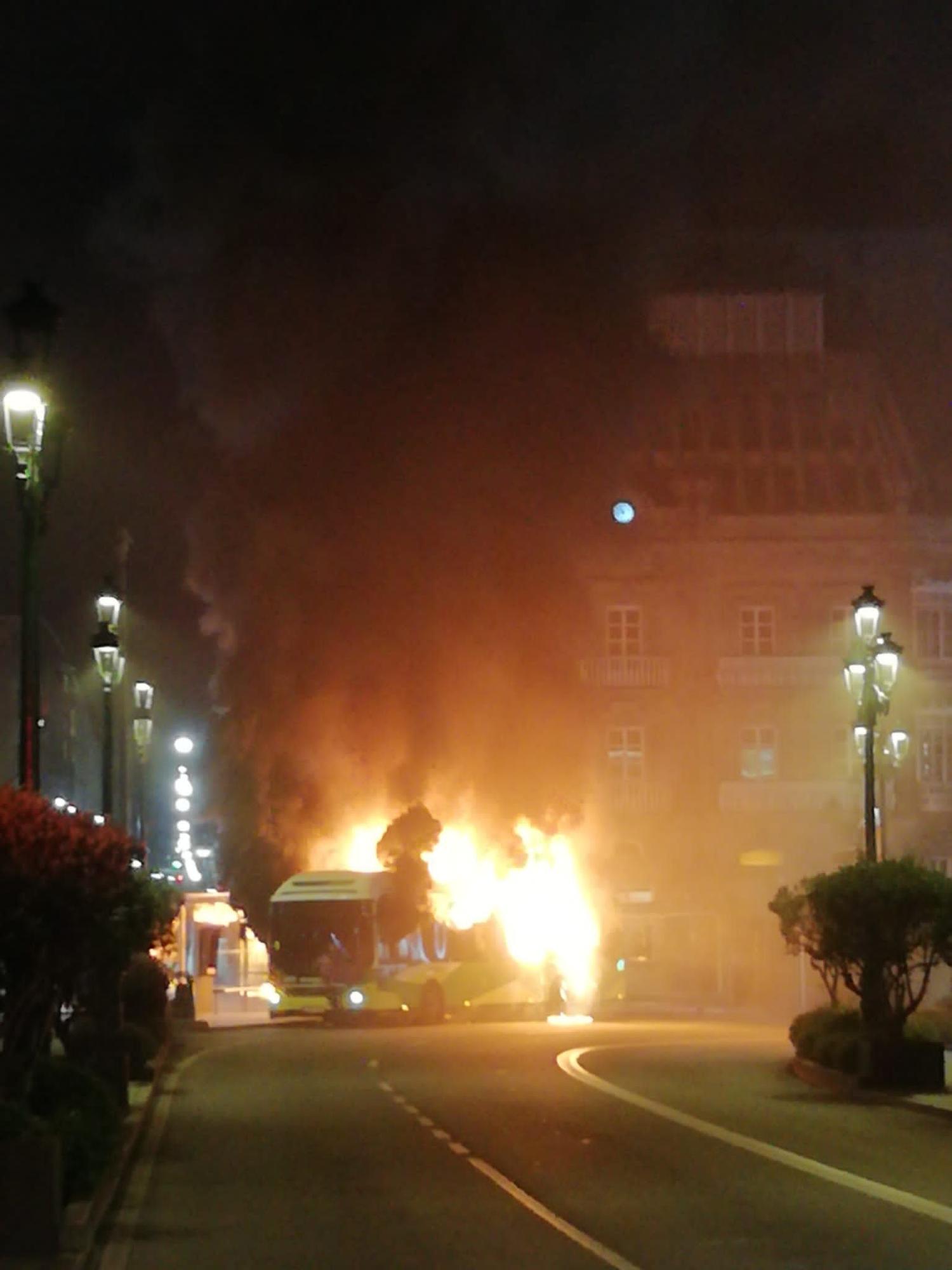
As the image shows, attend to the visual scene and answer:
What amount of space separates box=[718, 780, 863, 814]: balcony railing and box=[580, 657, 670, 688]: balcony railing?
12.1ft

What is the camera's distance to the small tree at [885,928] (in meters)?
25.8

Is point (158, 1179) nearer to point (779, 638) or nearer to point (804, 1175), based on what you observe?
point (804, 1175)

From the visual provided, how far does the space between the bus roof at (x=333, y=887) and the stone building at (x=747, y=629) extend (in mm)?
15860

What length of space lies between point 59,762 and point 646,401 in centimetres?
4031

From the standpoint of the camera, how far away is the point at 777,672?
62906 mm

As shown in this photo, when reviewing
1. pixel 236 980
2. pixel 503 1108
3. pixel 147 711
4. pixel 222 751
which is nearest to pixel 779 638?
pixel 222 751

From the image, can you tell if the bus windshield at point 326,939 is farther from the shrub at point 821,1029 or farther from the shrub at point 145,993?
the shrub at point 821,1029

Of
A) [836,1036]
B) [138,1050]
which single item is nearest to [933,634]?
[836,1036]

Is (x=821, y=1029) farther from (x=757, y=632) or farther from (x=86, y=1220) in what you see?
(x=757, y=632)

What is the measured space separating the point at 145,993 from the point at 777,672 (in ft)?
117

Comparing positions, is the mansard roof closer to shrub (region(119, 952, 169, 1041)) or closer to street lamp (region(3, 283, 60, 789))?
shrub (region(119, 952, 169, 1041))

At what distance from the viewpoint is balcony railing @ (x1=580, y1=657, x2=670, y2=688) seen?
63.0 m

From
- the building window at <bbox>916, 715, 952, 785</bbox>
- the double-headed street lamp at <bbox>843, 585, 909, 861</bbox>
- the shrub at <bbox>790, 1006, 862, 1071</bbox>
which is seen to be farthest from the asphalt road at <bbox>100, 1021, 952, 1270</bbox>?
the building window at <bbox>916, 715, 952, 785</bbox>

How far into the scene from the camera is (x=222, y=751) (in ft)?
186
